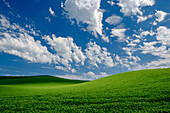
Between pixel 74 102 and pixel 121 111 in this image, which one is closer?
pixel 121 111

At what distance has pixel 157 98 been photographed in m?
11.7

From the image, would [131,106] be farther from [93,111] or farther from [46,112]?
[46,112]

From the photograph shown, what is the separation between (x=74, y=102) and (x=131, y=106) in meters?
5.95

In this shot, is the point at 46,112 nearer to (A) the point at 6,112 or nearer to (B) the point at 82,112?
(B) the point at 82,112

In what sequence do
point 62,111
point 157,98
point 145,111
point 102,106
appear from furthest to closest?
point 157,98 → point 102,106 → point 62,111 → point 145,111

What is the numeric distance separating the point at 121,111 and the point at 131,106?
1488 mm

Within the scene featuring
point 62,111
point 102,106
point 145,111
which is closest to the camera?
point 145,111

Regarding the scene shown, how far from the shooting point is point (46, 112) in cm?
929

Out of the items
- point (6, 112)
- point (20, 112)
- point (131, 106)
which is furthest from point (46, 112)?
point (131, 106)

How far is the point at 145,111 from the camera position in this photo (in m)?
8.77

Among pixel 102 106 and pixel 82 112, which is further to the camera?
pixel 102 106

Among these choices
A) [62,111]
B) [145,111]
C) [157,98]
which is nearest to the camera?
[145,111]

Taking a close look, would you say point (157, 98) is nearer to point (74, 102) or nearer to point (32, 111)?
point (74, 102)

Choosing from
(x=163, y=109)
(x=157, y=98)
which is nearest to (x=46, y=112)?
(x=163, y=109)
